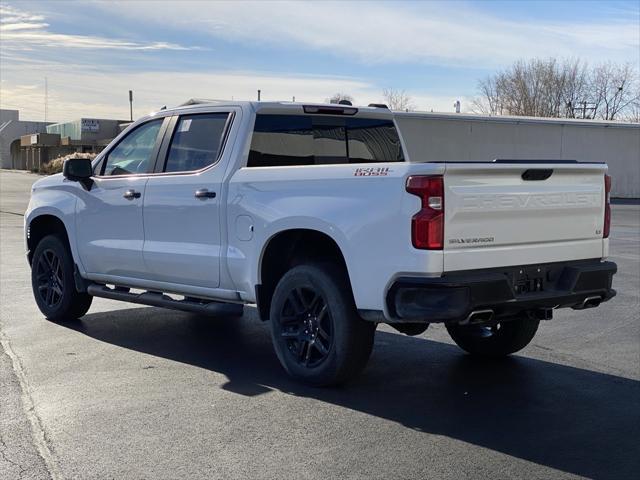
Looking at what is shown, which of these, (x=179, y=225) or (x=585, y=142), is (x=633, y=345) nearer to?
(x=179, y=225)

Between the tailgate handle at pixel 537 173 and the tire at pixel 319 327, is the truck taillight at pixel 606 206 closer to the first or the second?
the tailgate handle at pixel 537 173

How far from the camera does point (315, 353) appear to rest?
6.03 m

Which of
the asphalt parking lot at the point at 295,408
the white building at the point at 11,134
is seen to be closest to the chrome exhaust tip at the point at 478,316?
the asphalt parking lot at the point at 295,408

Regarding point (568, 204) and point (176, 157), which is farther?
point (176, 157)

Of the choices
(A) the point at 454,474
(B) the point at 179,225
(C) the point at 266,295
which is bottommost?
(A) the point at 454,474

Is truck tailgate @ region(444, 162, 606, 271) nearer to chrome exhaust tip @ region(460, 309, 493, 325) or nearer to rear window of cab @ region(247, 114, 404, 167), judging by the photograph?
chrome exhaust tip @ region(460, 309, 493, 325)

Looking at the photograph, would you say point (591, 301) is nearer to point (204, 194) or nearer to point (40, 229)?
point (204, 194)

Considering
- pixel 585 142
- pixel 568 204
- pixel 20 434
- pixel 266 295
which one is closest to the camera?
pixel 20 434

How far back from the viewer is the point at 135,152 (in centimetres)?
763

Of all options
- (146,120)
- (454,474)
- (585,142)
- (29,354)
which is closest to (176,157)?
(146,120)

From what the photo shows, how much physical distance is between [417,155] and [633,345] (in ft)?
103

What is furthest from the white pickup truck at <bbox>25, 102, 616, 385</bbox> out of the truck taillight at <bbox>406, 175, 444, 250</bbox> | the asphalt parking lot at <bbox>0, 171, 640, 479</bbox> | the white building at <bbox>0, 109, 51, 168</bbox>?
the white building at <bbox>0, 109, 51, 168</bbox>

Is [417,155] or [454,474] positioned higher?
[417,155]

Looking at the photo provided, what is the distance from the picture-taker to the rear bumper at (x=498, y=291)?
508 centimetres
